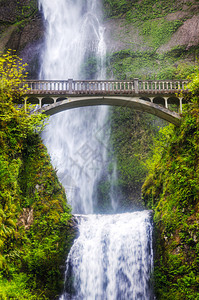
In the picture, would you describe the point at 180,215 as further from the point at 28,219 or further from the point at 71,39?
the point at 71,39

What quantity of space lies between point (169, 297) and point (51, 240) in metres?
4.96

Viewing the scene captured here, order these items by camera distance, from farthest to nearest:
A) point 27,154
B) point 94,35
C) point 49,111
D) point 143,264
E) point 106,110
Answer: point 94,35 < point 106,110 < point 49,111 < point 27,154 < point 143,264

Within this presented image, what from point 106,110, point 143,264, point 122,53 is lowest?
point 143,264

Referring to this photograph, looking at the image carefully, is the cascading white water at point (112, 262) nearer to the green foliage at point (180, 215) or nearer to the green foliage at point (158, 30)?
the green foliage at point (180, 215)

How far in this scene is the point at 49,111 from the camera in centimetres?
1485

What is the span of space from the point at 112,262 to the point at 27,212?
405cm

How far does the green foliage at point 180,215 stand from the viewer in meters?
10.2

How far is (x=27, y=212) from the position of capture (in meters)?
12.7

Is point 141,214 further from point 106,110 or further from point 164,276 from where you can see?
point 106,110

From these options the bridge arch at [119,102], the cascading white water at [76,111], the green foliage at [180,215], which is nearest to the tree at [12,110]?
the bridge arch at [119,102]

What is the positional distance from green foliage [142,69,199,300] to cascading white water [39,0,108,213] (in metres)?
10.8

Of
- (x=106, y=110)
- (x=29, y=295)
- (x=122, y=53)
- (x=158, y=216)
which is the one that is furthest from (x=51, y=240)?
(x=122, y=53)

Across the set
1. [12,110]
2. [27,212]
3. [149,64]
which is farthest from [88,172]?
[12,110]

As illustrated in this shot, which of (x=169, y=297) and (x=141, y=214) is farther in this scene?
(x=141, y=214)
